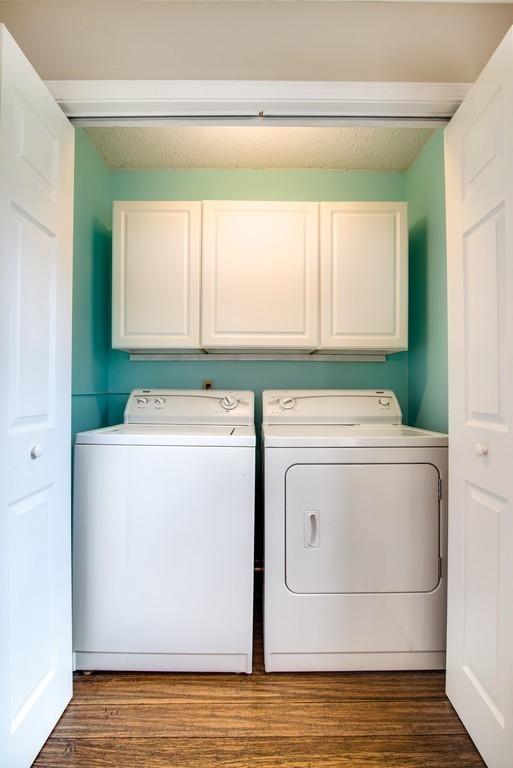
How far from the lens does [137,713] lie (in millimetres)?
1410

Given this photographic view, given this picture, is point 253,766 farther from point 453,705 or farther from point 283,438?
point 283,438

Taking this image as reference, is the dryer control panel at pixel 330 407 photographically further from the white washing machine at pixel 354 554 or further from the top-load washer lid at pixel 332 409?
the white washing machine at pixel 354 554

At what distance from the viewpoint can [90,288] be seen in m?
2.17

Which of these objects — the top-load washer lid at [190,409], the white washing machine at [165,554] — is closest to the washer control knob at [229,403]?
the top-load washer lid at [190,409]

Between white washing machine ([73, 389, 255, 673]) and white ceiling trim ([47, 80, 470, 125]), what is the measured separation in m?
1.20

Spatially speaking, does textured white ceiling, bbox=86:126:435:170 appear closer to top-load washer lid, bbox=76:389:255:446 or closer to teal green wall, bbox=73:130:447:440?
teal green wall, bbox=73:130:447:440

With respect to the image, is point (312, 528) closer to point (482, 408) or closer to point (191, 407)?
point (482, 408)

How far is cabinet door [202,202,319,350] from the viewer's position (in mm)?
2086

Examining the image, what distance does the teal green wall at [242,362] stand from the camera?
214 cm

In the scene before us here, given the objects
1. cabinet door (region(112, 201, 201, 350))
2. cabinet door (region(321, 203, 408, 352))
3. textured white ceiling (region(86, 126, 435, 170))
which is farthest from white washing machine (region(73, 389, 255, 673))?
textured white ceiling (region(86, 126, 435, 170))

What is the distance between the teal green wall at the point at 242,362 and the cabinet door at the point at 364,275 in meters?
0.19

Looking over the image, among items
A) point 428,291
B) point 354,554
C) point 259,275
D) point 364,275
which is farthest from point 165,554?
point 428,291

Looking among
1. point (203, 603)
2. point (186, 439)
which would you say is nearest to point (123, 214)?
point (186, 439)

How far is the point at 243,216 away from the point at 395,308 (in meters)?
0.94
